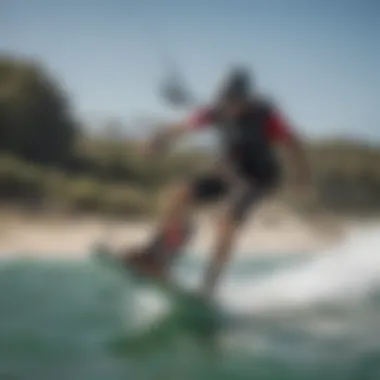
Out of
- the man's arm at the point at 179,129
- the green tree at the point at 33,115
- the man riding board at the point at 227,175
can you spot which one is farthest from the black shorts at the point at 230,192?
the green tree at the point at 33,115

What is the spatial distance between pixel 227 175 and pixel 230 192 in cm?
4

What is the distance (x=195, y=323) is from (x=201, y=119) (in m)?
0.44

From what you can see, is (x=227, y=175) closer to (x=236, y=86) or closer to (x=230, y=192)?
(x=230, y=192)

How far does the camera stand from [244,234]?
1.75 meters

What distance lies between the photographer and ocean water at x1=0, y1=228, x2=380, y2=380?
168cm

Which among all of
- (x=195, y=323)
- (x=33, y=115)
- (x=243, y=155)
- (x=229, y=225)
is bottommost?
(x=195, y=323)

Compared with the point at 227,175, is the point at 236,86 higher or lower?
higher

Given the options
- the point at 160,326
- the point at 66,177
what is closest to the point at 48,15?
the point at 66,177

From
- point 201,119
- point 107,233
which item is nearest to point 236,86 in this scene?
point 201,119

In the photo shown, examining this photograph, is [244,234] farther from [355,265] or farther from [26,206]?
[26,206]

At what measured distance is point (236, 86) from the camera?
1765 millimetres

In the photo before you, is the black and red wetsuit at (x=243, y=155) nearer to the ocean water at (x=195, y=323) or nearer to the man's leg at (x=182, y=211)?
the man's leg at (x=182, y=211)

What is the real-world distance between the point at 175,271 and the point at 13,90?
528 mm

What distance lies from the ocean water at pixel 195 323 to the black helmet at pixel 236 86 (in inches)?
14.0
